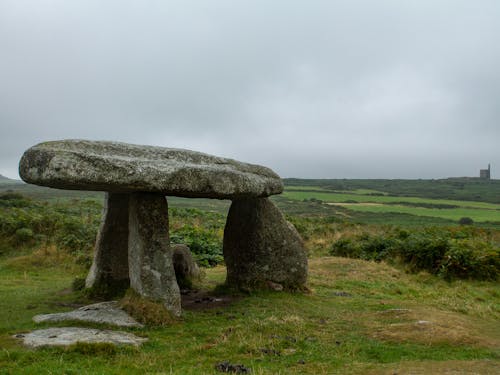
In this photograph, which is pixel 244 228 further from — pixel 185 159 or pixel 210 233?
pixel 210 233

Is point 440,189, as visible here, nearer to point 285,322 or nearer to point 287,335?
point 285,322

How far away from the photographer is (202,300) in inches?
456

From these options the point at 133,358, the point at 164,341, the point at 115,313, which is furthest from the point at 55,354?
the point at 115,313

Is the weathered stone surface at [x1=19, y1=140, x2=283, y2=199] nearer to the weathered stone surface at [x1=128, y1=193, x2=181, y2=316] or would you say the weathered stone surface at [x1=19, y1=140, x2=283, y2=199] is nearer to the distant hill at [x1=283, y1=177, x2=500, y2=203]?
the weathered stone surface at [x1=128, y1=193, x2=181, y2=316]

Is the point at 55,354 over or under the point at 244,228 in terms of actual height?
under

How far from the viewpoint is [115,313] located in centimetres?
930

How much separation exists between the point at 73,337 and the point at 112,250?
15.0ft

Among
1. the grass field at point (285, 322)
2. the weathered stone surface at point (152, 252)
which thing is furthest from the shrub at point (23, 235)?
the weathered stone surface at point (152, 252)

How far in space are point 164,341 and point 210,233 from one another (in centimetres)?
1420

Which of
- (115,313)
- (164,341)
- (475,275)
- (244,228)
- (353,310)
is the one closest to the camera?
(164,341)

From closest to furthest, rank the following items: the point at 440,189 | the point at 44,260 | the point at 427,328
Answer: the point at 427,328 < the point at 44,260 < the point at 440,189

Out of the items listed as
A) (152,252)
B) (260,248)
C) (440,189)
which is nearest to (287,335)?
(152,252)

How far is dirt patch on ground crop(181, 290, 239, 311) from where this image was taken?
11.0m

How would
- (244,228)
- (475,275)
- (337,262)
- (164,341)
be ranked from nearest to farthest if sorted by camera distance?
(164,341) → (244,228) → (475,275) → (337,262)
